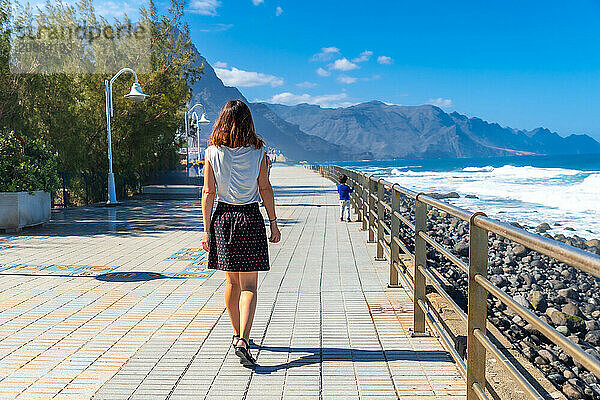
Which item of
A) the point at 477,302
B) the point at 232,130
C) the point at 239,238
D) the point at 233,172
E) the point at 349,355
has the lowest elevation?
the point at 349,355

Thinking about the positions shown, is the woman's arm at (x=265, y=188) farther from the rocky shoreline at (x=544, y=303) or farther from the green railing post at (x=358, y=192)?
the green railing post at (x=358, y=192)

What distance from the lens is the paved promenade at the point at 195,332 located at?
12.0 ft

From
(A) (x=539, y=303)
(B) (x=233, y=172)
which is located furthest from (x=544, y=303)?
(B) (x=233, y=172)

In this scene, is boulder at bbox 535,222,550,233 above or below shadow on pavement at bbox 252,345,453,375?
below

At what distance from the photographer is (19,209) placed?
11.7 metres

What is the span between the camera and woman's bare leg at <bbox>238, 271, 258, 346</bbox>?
13.5ft

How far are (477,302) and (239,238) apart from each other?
1730mm

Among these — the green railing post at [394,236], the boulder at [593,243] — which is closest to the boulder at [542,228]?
the boulder at [593,243]

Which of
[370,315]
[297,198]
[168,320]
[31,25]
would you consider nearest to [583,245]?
[297,198]

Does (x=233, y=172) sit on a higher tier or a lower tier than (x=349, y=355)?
higher

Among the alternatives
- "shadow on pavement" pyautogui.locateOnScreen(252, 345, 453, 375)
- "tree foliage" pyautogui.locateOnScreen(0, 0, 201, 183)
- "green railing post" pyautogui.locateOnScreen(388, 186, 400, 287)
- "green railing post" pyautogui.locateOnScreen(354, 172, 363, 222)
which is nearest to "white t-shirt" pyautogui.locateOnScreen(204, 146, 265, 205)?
"shadow on pavement" pyautogui.locateOnScreen(252, 345, 453, 375)

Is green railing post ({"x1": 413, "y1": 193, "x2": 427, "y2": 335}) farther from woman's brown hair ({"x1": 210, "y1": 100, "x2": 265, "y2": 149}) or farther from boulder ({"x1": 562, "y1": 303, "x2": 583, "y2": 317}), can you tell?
boulder ({"x1": 562, "y1": 303, "x2": 583, "y2": 317})

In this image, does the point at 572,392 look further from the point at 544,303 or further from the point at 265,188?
the point at 544,303

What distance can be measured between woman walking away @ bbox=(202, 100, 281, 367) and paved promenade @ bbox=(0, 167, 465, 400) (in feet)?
1.48
